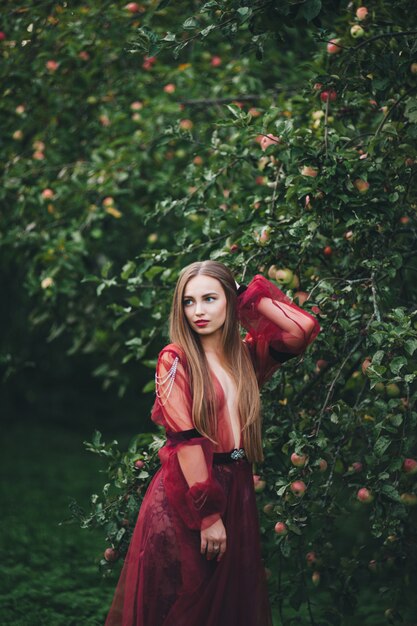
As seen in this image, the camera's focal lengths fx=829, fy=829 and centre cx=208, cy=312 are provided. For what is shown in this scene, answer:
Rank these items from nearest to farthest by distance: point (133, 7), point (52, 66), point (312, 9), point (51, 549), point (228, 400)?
point (228, 400) → point (312, 9) → point (133, 7) → point (52, 66) → point (51, 549)

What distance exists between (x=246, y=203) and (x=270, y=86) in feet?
6.58

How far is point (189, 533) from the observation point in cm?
227

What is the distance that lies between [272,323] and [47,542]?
3.15 metres

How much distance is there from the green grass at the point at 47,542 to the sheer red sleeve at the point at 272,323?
767 millimetres

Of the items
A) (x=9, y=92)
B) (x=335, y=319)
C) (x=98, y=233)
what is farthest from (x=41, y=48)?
(x=335, y=319)

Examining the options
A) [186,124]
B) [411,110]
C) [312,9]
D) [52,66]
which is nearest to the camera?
[312,9]

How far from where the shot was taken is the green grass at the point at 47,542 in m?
3.80

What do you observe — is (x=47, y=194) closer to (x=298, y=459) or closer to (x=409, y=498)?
(x=298, y=459)

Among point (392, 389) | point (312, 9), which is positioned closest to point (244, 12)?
point (312, 9)

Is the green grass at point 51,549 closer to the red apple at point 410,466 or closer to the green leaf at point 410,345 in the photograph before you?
the red apple at point 410,466

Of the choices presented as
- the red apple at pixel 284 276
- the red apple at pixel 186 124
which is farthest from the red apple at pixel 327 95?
the red apple at pixel 186 124

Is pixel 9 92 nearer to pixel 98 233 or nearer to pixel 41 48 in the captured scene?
pixel 41 48

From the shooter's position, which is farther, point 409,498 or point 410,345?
point 409,498

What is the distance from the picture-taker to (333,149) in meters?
2.84
